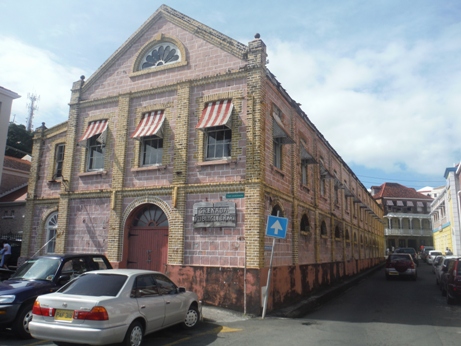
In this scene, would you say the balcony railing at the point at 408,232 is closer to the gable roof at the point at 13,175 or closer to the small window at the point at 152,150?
the gable roof at the point at 13,175

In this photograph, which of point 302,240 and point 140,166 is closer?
point 140,166

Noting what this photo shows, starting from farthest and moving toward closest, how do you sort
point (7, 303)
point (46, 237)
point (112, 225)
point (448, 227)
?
point (448, 227) → point (46, 237) → point (112, 225) → point (7, 303)

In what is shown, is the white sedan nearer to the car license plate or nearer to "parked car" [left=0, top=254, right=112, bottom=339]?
the car license plate

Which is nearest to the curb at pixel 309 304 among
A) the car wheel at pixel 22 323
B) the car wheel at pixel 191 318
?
the car wheel at pixel 191 318

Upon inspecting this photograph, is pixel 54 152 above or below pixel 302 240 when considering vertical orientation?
above

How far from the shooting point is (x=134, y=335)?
735 centimetres

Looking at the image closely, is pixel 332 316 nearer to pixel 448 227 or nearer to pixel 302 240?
pixel 302 240

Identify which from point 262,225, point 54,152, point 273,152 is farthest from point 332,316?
point 54,152

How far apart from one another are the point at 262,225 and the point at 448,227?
3771 centimetres

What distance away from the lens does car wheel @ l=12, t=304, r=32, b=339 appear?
8.14 metres

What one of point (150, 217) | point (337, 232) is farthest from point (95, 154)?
point (337, 232)

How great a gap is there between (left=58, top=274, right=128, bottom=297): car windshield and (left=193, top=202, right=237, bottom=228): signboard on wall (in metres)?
5.30

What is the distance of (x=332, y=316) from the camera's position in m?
12.4

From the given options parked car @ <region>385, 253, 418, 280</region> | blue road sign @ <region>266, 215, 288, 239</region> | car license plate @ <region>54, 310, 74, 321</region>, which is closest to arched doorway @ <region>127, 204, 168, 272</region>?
blue road sign @ <region>266, 215, 288, 239</region>
